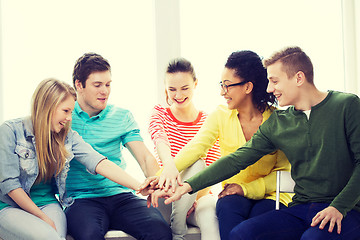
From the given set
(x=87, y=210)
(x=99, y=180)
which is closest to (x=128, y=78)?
(x=99, y=180)

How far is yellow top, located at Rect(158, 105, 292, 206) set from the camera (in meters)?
1.95

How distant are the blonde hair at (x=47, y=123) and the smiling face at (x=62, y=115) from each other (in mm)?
15

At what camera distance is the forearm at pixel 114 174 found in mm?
1971

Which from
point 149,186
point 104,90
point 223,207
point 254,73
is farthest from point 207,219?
point 104,90

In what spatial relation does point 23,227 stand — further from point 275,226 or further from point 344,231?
point 344,231

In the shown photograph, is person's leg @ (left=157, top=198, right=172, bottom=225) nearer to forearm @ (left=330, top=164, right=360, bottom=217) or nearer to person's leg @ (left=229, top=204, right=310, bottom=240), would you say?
person's leg @ (left=229, top=204, right=310, bottom=240)

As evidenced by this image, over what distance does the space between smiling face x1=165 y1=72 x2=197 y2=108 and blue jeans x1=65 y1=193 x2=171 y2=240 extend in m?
0.58

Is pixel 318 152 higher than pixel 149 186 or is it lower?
higher

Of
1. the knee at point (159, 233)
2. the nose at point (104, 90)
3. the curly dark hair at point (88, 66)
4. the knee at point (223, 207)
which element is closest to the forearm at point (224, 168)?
the knee at point (223, 207)

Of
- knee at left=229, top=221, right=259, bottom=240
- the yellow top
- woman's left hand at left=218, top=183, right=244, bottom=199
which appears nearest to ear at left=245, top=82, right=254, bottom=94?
the yellow top

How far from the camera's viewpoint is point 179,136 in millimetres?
2268

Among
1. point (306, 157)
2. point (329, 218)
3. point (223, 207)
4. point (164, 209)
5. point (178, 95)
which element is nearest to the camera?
point (329, 218)

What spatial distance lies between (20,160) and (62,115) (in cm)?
28

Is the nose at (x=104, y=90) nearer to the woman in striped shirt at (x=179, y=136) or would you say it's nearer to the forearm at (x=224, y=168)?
the woman in striped shirt at (x=179, y=136)
